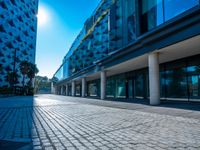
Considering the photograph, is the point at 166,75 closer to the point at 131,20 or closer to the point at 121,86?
the point at 131,20

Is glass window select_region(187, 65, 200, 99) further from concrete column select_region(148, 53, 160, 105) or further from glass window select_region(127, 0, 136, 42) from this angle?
glass window select_region(127, 0, 136, 42)

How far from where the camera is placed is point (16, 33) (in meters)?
67.4

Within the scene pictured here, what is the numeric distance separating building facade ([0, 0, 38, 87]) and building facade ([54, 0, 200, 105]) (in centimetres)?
4013

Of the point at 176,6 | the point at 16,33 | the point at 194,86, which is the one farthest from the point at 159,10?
the point at 16,33

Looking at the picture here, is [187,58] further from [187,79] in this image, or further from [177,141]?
[177,141]

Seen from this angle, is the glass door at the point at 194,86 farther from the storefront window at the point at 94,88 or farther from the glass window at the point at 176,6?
the storefront window at the point at 94,88

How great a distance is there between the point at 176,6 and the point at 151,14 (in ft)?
10.4

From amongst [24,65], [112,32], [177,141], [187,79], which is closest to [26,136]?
[177,141]

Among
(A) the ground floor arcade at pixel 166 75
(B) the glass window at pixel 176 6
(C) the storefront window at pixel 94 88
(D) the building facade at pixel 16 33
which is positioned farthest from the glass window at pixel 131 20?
(D) the building facade at pixel 16 33

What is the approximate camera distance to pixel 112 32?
78.6 ft

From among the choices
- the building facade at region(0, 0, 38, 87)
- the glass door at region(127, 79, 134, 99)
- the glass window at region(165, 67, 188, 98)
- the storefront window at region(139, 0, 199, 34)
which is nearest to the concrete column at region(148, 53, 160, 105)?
the storefront window at region(139, 0, 199, 34)

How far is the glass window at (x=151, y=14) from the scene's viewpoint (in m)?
14.1

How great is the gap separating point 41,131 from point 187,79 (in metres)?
14.8

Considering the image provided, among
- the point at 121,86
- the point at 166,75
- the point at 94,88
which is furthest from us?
the point at 94,88
